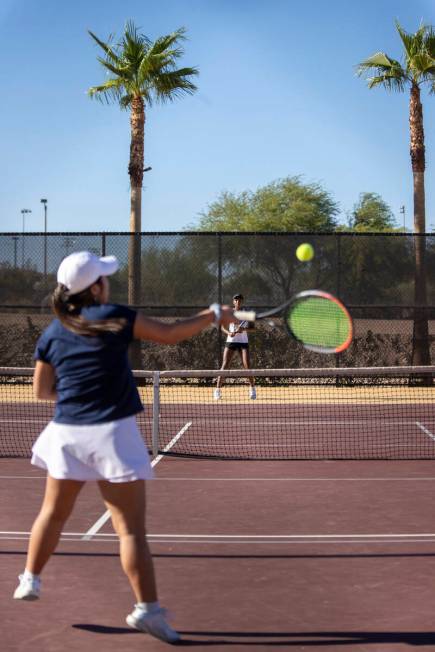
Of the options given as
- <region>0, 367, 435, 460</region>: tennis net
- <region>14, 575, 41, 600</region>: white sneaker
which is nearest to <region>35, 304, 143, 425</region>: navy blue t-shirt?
<region>14, 575, 41, 600</region>: white sneaker

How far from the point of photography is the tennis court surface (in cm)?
478

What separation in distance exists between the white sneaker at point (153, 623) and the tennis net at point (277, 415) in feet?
18.0

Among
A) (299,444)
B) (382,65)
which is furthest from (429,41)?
(299,444)

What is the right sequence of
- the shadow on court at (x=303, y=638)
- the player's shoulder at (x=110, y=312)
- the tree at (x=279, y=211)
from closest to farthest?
the player's shoulder at (x=110, y=312) → the shadow on court at (x=303, y=638) → the tree at (x=279, y=211)

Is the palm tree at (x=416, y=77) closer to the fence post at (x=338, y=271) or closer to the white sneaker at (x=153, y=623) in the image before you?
the fence post at (x=338, y=271)

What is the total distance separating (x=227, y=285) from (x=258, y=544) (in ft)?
40.6

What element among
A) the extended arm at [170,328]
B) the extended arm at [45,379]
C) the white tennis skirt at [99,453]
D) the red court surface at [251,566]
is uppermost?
the extended arm at [170,328]

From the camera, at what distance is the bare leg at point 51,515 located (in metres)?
4.59

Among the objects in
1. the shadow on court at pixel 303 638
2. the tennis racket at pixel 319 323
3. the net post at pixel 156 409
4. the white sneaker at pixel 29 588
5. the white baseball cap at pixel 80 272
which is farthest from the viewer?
the net post at pixel 156 409

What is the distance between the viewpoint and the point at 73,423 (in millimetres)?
4500

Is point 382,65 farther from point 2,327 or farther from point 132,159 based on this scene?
point 2,327

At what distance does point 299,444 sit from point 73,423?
7219 mm

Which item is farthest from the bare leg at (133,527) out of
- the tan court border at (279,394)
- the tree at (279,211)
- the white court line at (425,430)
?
the tree at (279,211)

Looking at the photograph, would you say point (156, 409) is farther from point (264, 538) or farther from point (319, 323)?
point (319, 323)
